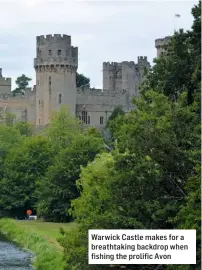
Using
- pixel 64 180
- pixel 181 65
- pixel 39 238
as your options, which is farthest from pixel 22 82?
pixel 181 65

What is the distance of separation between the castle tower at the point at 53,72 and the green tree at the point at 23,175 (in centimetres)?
2257

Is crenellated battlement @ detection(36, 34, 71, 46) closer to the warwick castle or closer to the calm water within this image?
the warwick castle

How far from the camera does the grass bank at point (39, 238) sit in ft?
113

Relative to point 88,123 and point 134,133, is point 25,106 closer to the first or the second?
point 88,123

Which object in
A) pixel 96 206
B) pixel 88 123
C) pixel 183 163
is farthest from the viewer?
pixel 88 123

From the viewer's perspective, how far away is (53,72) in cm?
8688

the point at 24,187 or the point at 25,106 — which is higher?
the point at 25,106

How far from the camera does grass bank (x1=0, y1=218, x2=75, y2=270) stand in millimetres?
34353

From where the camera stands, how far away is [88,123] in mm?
89438

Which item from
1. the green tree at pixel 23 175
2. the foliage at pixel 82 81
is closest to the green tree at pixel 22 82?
the foliage at pixel 82 81

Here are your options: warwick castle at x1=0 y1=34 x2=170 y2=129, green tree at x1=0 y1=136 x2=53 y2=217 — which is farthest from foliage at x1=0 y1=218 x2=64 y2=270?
warwick castle at x1=0 y1=34 x2=170 y2=129

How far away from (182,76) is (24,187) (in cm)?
3473

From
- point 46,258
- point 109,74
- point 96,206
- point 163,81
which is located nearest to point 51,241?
point 46,258

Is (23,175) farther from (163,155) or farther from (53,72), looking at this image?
(163,155)
